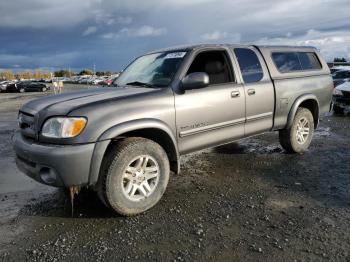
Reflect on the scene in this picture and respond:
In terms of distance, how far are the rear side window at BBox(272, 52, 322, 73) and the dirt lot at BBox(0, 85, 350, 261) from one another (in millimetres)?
1630

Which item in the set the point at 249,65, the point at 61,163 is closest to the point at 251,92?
the point at 249,65

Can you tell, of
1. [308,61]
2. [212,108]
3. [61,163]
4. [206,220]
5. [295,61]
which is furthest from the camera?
[308,61]

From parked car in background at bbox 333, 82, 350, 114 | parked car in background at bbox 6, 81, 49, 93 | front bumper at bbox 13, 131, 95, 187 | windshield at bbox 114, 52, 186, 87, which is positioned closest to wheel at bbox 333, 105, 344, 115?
parked car in background at bbox 333, 82, 350, 114

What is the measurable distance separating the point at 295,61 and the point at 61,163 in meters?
4.56

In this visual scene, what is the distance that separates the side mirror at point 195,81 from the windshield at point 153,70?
246 millimetres

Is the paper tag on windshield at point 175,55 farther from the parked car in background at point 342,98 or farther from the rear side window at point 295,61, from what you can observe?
the parked car in background at point 342,98

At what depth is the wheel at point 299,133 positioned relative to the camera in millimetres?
6133

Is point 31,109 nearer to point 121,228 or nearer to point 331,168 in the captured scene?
point 121,228

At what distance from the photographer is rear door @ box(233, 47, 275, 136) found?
5121 mm

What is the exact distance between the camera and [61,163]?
134 inches

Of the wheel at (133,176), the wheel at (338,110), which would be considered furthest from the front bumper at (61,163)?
the wheel at (338,110)

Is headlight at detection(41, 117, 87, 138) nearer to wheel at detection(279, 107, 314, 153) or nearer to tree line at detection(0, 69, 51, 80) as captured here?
wheel at detection(279, 107, 314, 153)

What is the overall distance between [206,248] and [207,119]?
1833 mm

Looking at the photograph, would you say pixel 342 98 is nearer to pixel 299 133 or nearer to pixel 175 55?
pixel 299 133
